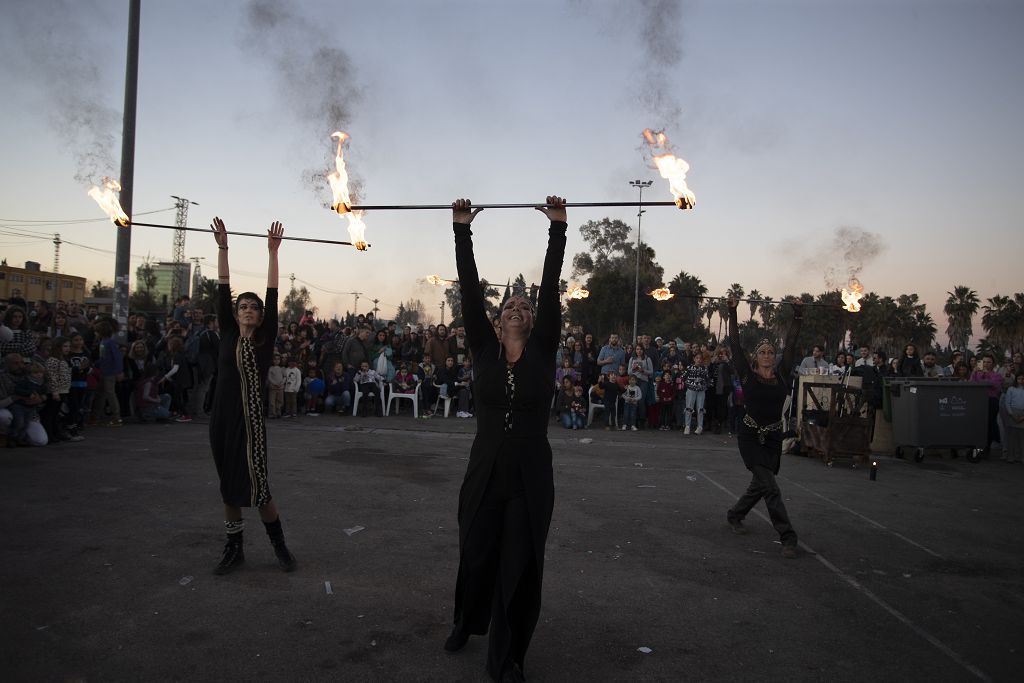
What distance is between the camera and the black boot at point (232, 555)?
4.83m

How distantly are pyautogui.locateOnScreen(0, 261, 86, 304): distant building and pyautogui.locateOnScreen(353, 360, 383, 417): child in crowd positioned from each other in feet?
110

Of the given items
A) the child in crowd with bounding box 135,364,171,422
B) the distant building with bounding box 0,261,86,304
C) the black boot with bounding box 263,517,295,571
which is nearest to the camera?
the black boot with bounding box 263,517,295,571

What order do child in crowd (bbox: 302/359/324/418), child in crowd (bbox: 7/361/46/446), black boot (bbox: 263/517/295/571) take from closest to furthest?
black boot (bbox: 263/517/295/571)
child in crowd (bbox: 7/361/46/446)
child in crowd (bbox: 302/359/324/418)

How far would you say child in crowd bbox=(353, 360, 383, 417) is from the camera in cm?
1566

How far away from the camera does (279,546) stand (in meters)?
4.95

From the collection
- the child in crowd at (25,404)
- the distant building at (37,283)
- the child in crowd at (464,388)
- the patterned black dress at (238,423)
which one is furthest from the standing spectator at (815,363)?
the distant building at (37,283)

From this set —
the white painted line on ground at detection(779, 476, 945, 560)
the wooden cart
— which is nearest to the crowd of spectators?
the wooden cart

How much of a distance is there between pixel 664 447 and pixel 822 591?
7.34 metres

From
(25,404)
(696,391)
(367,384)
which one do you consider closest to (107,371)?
(25,404)

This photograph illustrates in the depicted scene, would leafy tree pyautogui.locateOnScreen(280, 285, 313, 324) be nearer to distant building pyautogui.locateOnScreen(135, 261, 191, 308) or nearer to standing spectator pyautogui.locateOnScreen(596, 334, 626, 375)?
distant building pyautogui.locateOnScreen(135, 261, 191, 308)

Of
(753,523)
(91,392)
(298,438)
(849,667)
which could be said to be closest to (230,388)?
(849,667)

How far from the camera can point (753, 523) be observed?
22.6 feet

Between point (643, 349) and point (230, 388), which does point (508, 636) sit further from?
point (643, 349)

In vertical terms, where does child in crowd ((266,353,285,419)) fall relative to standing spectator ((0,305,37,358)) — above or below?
below
